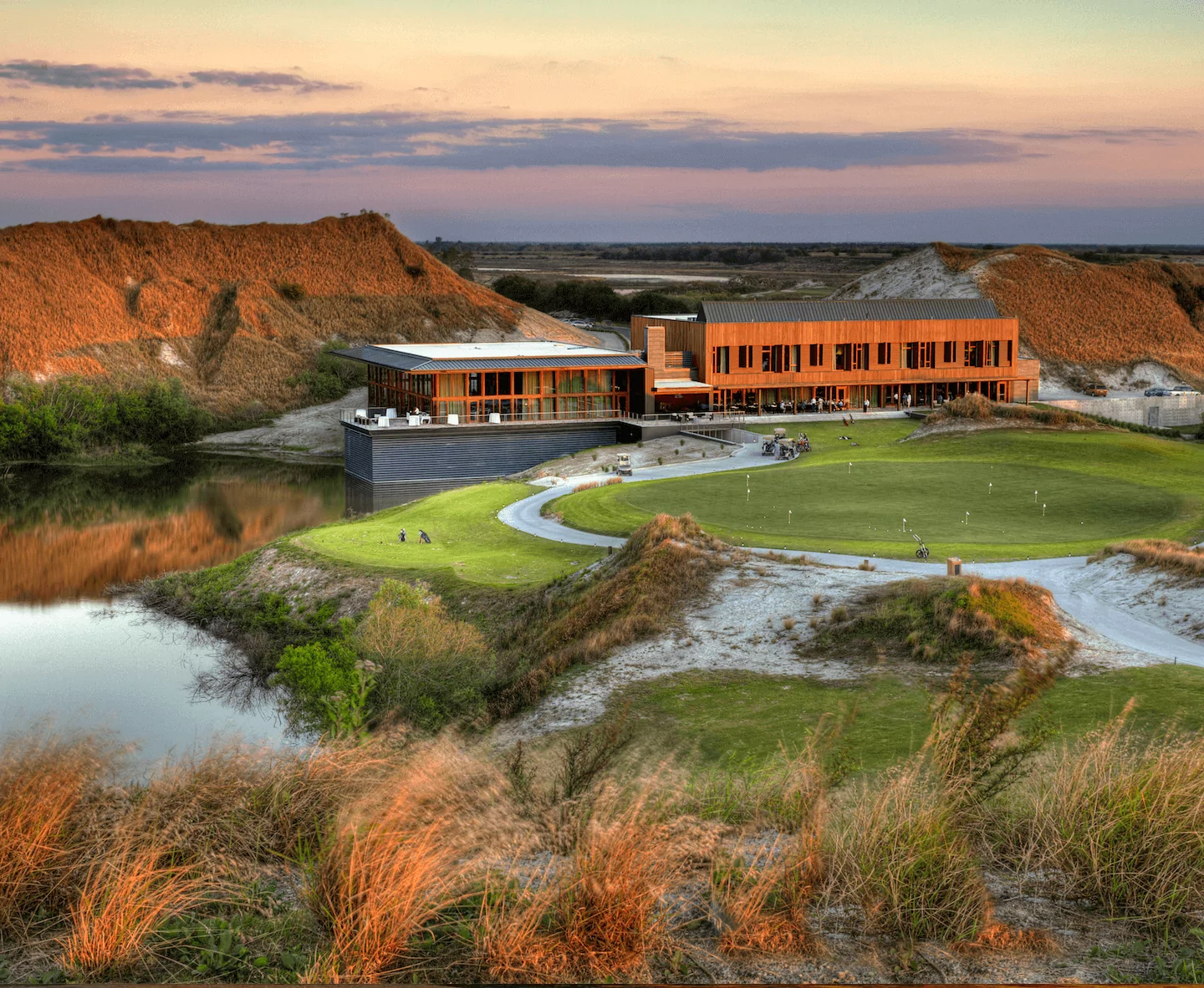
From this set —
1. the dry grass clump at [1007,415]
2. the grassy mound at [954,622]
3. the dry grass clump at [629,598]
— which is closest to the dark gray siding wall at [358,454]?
the dry grass clump at [1007,415]

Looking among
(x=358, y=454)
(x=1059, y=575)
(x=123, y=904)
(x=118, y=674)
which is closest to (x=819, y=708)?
(x=1059, y=575)

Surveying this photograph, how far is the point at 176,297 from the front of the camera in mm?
109000

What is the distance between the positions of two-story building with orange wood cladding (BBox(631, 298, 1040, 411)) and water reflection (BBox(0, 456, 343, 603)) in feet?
65.9

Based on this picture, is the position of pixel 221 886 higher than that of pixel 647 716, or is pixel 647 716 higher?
pixel 221 886

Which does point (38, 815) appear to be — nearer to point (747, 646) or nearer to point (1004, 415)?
point (747, 646)

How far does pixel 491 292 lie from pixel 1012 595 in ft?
329

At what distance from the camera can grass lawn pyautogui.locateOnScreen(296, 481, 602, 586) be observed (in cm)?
3853

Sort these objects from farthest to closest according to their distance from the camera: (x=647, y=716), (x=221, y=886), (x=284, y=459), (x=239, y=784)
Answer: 1. (x=284, y=459)
2. (x=647, y=716)
3. (x=239, y=784)
4. (x=221, y=886)

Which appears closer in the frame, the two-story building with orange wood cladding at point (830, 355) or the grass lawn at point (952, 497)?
the grass lawn at point (952, 497)

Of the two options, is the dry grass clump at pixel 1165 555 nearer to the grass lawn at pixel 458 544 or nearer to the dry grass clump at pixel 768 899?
the grass lawn at pixel 458 544

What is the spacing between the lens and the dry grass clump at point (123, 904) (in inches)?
296

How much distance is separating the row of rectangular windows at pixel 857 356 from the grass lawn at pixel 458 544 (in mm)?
23165

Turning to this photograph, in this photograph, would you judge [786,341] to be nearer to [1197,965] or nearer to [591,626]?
[591,626]

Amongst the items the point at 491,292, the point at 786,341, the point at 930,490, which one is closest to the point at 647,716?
the point at 930,490
